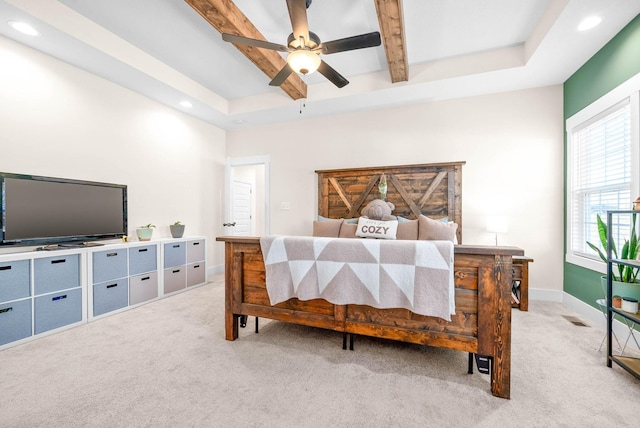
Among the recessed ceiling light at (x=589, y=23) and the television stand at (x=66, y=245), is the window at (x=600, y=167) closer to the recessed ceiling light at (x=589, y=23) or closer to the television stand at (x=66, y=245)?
the recessed ceiling light at (x=589, y=23)

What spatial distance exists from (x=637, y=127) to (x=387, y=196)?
8.20 feet

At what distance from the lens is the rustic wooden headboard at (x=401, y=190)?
3771mm

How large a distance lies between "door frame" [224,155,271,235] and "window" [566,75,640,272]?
4.30 meters

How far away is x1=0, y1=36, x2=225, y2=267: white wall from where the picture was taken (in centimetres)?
264

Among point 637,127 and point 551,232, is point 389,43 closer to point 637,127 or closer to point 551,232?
point 637,127

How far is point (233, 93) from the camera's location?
14.0 feet

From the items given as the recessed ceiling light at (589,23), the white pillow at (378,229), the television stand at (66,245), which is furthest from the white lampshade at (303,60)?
the television stand at (66,245)

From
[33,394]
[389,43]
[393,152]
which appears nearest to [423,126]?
[393,152]

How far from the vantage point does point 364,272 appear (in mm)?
1773

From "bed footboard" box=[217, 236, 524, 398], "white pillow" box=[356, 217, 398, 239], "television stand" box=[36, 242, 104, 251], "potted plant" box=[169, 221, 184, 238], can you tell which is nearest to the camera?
"bed footboard" box=[217, 236, 524, 398]

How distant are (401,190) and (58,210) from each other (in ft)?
13.5

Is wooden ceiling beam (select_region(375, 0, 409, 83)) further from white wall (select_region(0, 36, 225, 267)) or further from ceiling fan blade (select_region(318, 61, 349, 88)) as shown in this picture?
white wall (select_region(0, 36, 225, 267))

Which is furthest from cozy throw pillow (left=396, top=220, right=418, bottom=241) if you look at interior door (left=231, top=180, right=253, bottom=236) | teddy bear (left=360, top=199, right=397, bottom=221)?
interior door (left=231, top=180, right=253, bottom=236)

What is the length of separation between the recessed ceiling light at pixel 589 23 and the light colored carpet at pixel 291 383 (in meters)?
2.72
